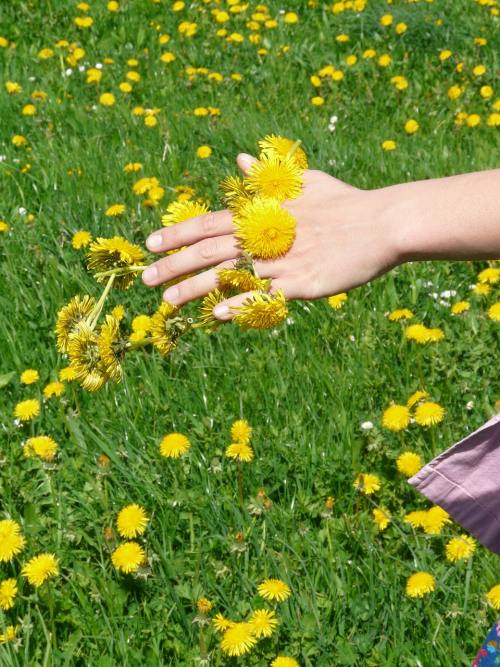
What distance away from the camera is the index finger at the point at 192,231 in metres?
1.28

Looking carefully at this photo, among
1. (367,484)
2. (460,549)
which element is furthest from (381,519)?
(460,549)

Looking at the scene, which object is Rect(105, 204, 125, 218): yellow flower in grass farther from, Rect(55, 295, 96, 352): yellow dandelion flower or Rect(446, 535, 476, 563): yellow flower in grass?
Rect(55, 295, 96, 352): yellow dandelion flower

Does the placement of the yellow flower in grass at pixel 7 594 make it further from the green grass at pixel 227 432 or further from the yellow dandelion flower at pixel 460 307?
the yellow dandelion flower at pixel 460 307

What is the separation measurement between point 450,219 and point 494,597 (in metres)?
0.89

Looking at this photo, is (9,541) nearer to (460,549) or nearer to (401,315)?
(460,549)

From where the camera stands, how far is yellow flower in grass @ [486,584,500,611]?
1.73 m

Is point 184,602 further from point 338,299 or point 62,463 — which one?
point 338,299

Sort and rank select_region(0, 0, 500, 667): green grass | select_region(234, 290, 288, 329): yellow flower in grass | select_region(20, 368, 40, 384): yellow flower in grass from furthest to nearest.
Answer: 1. select_region(20, 368, 40, 384): yellow flower in grass
2. select_region(0, 0, 500, 667): green grass
3. select_region(234, 290, 288, 329): yellow flower in grass

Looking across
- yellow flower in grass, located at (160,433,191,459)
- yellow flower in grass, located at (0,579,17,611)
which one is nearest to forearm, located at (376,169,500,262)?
yellow flower in grass, located at (160,433,191,459)

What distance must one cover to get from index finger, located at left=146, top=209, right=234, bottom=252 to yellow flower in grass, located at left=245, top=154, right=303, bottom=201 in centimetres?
6

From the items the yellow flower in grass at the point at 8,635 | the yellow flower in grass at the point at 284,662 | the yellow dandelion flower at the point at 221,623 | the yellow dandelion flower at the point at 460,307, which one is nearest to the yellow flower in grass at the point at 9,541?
the yellow flower in grass at the point at 8,635

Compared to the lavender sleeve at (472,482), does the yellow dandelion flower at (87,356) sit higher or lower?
higher

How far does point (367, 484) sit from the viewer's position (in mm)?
2084

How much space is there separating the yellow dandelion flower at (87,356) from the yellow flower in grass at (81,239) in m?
1.86
